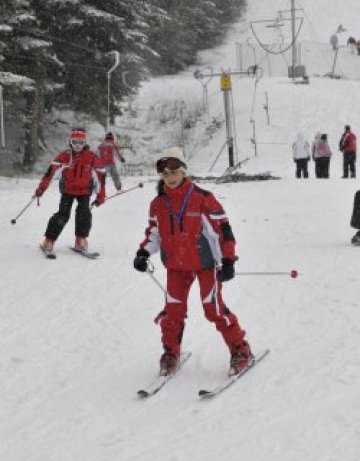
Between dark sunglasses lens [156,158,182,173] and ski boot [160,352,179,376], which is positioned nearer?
dark sunglasses lens [156,158,182,173]

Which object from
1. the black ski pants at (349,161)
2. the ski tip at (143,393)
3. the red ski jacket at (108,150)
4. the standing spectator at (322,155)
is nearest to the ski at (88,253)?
the ski tip at (143,393)

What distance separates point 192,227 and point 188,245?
0.14 metres

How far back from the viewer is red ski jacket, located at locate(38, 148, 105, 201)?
9.38 metres

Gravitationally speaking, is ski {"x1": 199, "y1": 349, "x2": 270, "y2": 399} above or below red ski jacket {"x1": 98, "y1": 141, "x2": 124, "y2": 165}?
below

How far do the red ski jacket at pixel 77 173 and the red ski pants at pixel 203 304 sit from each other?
447cm

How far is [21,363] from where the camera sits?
→ 19.6ft

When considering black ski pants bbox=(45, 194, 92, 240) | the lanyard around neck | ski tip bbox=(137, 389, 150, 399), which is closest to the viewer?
ski tip bbox=(137, 389, 150, 399)

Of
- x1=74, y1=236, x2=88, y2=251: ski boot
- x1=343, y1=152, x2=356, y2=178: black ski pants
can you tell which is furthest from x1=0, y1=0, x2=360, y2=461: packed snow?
x1=343, y1=152, x2=356, y2=178: black ski pants

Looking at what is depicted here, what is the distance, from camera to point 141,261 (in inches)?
209

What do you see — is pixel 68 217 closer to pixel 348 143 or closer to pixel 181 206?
pixel 181 206

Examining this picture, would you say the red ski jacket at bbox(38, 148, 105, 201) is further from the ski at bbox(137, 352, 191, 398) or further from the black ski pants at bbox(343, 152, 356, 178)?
the black ski pants at bbox(343, 152, 356, 178)

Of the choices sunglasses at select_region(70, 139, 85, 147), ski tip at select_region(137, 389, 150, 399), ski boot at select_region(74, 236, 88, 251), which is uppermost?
sunglasses at select_region(70, 139, 85, 147)

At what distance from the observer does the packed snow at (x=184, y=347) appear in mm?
4316

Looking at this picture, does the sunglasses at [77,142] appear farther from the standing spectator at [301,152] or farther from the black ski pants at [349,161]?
the black ski pants at [349,161]
